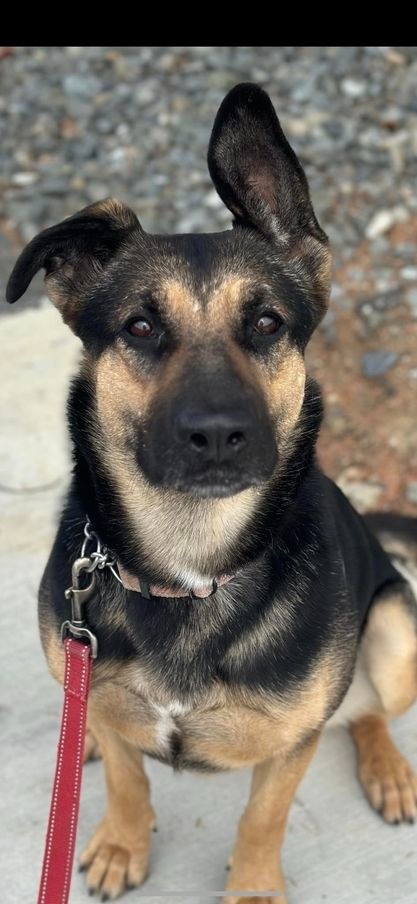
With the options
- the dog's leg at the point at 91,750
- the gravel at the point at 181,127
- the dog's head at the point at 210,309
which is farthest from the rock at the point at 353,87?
the dog's leg at the point at 91,750

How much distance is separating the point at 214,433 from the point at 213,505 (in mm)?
507

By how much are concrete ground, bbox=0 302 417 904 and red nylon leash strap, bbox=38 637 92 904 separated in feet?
2.89

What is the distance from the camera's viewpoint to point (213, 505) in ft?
9.23

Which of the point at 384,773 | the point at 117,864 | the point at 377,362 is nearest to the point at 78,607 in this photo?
the point at 117,864

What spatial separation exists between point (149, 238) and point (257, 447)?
0.78m

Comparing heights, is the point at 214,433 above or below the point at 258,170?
below

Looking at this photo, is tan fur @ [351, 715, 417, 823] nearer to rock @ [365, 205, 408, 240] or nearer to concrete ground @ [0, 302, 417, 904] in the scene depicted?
concrete ground @ [0, 302, 417, 904]

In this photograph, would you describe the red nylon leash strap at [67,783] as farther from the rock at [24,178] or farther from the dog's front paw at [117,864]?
the rock at [24,178]

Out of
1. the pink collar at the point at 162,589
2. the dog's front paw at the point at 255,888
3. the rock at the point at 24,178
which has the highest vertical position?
the rock at the point at 24,178

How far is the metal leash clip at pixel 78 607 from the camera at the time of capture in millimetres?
2627

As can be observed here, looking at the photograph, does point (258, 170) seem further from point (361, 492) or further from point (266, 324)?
point (361, 492)

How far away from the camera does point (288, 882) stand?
328 centimetres

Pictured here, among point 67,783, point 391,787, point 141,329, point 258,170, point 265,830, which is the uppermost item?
point 258,170
